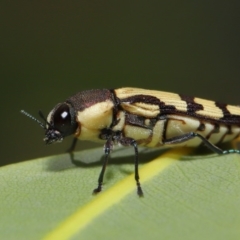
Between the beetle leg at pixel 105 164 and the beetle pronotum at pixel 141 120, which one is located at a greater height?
the beetle pronotum at pixel 141 120

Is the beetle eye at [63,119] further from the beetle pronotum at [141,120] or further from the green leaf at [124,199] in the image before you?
the green leaf at [124,199]

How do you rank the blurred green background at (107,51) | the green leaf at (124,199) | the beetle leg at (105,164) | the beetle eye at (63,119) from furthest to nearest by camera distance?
the blurred green background at (107,51)
the beetle eye at (63,119)
the beetle leg at (105,164)
the green leaf at (124,199)

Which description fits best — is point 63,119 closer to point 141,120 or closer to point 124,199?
point 141,120

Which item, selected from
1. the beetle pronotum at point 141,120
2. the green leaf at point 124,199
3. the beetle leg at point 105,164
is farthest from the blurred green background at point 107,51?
the green leaf at point 124,199

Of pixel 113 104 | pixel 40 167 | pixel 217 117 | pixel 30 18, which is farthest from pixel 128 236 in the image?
pixel 30 18

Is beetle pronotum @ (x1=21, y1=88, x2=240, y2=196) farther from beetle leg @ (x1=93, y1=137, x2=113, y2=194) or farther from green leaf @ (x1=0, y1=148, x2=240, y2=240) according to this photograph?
green leaf @ (x1=0, y1=148, x2=240, y2=240)

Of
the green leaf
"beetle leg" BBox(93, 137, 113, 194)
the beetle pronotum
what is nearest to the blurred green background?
the beetle pronotum
